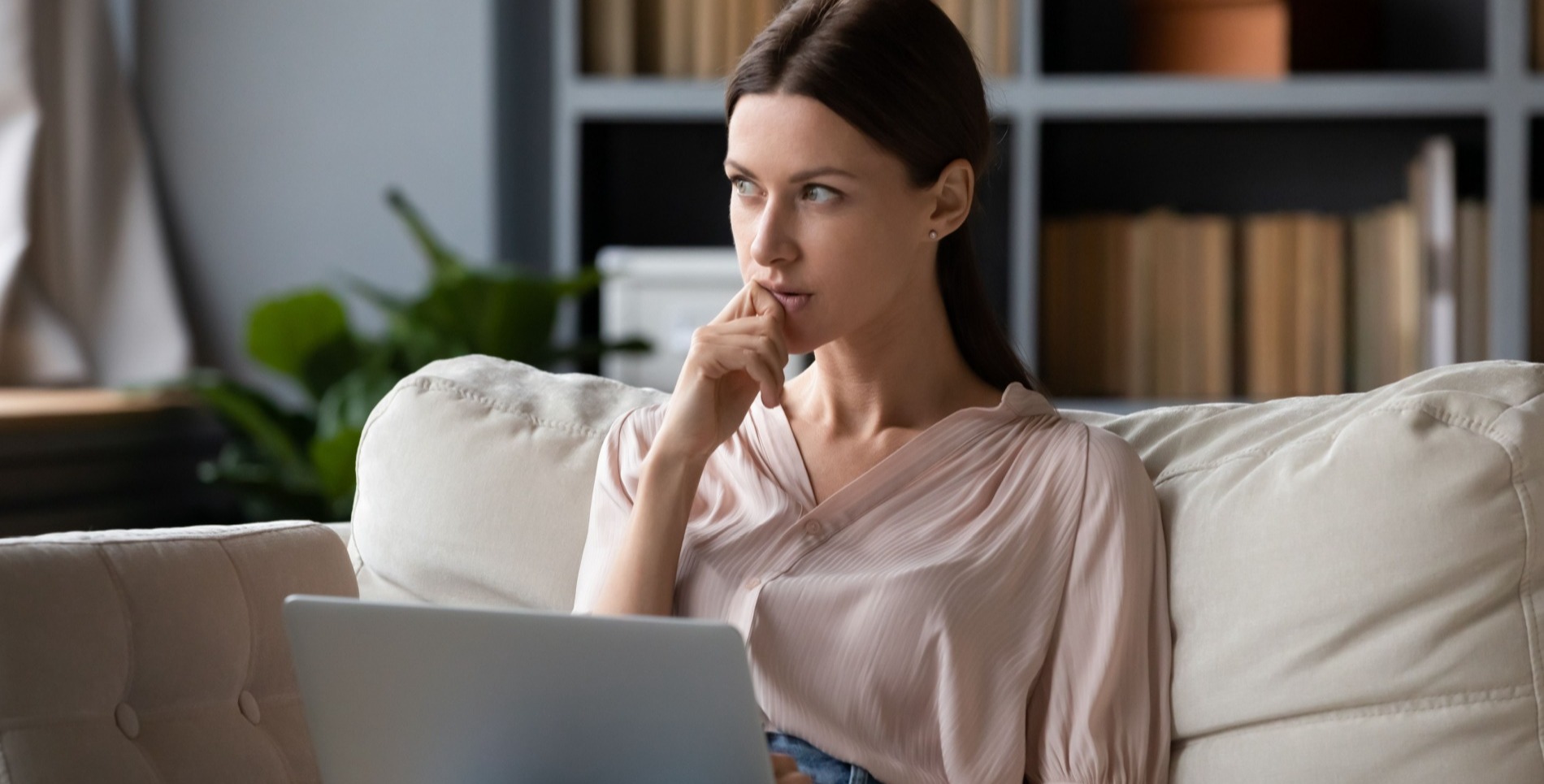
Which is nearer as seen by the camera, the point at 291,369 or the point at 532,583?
the point at 532,583

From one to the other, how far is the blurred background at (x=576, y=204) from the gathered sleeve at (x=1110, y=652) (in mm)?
1530

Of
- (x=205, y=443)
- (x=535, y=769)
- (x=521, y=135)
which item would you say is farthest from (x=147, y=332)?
(x=535, y=769)

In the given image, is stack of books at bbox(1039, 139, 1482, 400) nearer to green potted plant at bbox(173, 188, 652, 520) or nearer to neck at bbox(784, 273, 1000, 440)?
green potted plant at bbox(173, 188, 652, 520)

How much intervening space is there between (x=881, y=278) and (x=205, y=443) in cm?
211

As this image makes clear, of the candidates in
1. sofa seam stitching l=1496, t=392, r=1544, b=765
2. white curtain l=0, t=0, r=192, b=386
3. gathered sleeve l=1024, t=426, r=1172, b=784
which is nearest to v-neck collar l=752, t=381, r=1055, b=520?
gathered sleeve l=1024, t=426, r=1172, b=784

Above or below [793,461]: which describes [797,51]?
above

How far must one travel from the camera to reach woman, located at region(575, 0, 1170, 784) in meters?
1.20

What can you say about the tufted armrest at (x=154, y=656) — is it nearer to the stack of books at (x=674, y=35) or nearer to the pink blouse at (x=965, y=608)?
the pink blouse at (x=965, y=608)

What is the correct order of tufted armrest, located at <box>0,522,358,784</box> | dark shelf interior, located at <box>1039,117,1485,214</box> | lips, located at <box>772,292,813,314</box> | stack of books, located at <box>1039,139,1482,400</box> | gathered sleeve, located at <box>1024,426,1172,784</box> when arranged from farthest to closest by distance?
1. dark shelf interior, located at <box>1039,117,1485,214</box>
2. stack of books, located at <box>1039,139,1482,400</box>
3. lips, located at <box>772,292,813,314</box>
4. gathered sleeve, located at <box>1024,426,1172,784</box>
5. tufted armrest, located at <box>0,522,358,784</box>

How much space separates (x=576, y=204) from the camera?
292 centimetres

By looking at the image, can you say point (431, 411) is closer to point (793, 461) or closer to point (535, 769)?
point (793, 461)

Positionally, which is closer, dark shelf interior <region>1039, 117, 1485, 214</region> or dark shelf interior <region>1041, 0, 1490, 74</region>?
dark shelf interior <region>1041, 0, 1490, 74</region>

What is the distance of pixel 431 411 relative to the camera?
1.51 meters

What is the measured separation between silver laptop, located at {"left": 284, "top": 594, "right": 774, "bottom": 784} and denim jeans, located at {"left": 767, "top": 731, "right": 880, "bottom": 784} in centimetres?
32
